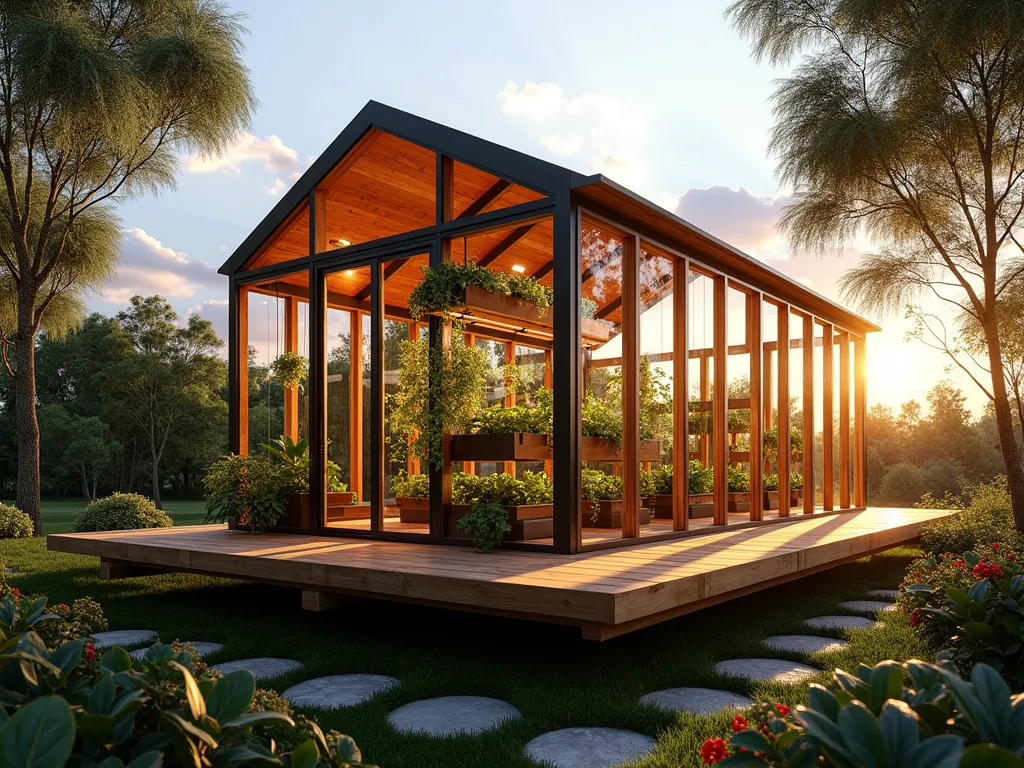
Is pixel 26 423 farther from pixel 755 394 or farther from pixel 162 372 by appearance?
pixel 162 372

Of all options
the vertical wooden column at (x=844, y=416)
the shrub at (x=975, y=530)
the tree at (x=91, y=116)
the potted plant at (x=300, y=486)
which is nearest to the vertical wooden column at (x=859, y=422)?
the vertical wooden column at (x=844, y=416)

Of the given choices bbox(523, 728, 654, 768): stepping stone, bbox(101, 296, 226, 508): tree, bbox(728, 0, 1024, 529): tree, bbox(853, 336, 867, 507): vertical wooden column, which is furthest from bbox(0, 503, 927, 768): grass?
bbox(101, 296, 226, 508): tree

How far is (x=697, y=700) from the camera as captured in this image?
160 inches

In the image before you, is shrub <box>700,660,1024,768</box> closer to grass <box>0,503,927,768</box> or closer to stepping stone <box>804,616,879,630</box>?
grass <box>0,503,927,768</box>

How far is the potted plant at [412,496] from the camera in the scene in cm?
757

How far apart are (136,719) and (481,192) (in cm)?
565

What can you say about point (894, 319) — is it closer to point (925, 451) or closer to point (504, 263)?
point (504, 263)

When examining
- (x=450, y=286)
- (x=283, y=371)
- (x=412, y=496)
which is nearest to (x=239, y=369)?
(x=283, y=371)

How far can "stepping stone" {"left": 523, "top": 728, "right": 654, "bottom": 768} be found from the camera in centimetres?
327

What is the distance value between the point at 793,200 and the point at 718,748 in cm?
1081

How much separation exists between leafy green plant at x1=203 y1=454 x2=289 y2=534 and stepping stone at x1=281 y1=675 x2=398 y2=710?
349 cm

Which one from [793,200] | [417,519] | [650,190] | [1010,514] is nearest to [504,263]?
[650,190]

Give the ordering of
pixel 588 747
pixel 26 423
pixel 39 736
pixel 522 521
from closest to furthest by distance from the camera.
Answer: pixel 39 736, pixel 588 747, pixel 522 521, pixel 26 423

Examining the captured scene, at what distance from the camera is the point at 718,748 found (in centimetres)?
151
